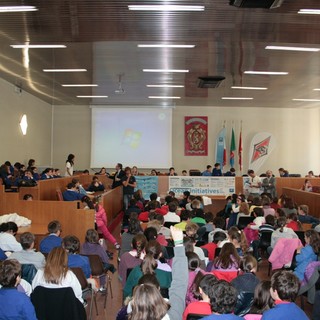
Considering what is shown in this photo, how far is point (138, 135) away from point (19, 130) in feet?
17.9

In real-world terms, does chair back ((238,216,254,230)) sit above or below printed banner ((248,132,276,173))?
below

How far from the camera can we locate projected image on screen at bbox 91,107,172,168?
20.0 meters

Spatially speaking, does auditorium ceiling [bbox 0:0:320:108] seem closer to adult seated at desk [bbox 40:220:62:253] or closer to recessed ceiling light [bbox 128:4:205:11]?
recessed ceiling light [bbox 128:4:205:11]

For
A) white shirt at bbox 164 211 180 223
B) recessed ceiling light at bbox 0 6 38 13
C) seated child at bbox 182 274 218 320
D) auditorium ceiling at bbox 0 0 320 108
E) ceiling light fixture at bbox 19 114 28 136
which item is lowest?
white shirt at bbox 164 211 180 223

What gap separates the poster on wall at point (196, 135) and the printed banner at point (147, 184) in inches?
218

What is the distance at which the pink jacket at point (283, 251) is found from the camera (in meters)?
6.61

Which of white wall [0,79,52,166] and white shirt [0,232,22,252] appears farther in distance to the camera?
white wall [0,79,52,166]

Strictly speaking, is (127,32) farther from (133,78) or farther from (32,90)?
(32,90)

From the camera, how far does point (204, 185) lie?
15930 millimetres

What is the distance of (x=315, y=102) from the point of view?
63.3 feet

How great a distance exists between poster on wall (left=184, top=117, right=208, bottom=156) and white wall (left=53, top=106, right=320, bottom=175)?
0.19 meters

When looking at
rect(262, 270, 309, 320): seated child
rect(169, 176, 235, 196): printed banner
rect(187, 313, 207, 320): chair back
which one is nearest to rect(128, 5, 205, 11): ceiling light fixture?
rect(262, 270, 309, 320): seated child

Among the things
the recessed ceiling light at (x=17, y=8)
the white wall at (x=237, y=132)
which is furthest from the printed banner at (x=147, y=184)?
the recessed ceiling light at (x=17, y=8)

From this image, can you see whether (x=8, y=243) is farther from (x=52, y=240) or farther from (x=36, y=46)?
(x=36, y=46)
